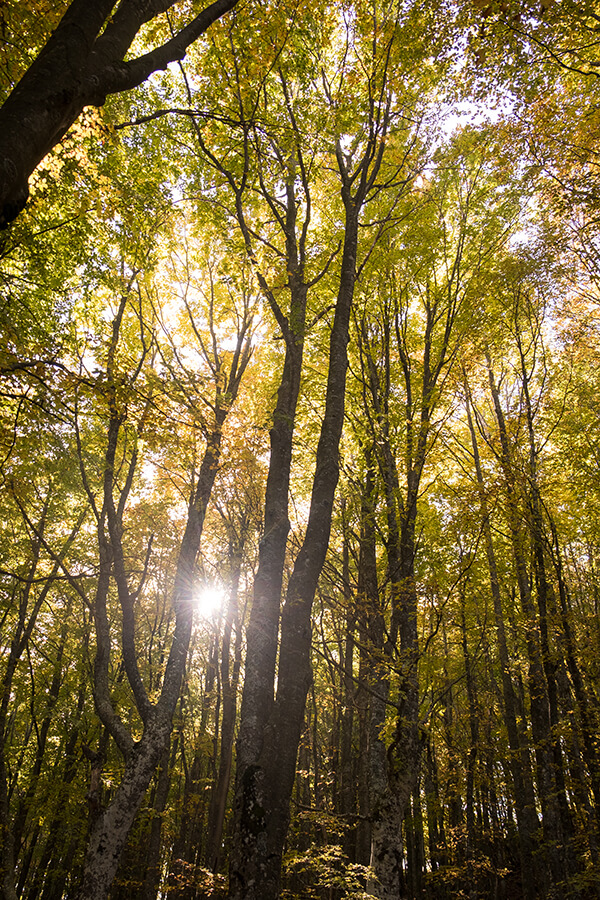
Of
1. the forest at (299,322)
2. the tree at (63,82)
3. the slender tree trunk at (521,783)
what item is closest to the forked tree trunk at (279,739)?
the forest at (299,322)

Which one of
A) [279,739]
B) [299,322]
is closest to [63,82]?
[299,322]

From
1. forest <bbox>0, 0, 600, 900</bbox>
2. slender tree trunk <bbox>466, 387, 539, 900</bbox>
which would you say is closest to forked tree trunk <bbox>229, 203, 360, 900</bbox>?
forest <bbox>0, 0, 600, 900</bbox>

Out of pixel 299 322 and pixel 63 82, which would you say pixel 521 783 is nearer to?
pixel 299 322

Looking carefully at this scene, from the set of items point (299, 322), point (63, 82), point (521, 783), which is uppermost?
point (299, 322)

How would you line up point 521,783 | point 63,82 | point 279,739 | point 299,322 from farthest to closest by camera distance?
point 521,783
point 299,322
point 279,739
point 63,82

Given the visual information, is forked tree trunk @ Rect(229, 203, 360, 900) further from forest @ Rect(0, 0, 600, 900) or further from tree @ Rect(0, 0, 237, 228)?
tree @ Rect(0, 0, 237, 228)

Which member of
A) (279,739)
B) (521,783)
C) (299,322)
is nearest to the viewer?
(279,739)

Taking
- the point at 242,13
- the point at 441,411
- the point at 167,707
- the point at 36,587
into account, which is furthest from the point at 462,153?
the point at 36,587

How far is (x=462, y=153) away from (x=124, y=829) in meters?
12.1

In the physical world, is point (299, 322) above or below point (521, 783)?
above

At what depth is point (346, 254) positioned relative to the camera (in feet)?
17.7

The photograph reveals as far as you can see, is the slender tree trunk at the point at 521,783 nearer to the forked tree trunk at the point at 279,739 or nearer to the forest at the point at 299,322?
the forest at the point at 299,322

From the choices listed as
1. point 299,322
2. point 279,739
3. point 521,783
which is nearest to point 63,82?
point 299,322

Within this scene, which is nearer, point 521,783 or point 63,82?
point 63,82
